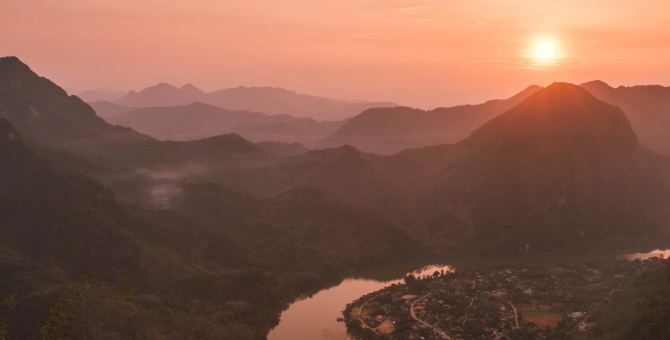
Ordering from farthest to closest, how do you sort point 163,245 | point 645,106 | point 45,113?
point 645,106 → point 45,113 → point 163,245

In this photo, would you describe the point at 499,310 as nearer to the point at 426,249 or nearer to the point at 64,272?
the point at 426,249

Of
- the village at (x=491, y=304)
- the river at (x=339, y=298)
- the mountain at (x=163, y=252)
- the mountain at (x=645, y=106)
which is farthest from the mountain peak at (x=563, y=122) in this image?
the mountain at (x=645, y=106)

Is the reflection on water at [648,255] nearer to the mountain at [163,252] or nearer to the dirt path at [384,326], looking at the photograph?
the mountain at [163,252]

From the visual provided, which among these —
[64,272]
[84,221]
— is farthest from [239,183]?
[64,272]

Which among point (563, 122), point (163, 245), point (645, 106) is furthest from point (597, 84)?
point (163, 245)

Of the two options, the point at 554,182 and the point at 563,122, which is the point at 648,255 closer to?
the point at 554,182

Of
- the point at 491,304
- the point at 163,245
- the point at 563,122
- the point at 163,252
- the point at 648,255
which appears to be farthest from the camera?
the point at 563,122

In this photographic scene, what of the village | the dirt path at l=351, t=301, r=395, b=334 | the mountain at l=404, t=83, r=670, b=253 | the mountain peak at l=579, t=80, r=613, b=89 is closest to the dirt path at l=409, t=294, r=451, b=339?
the village
